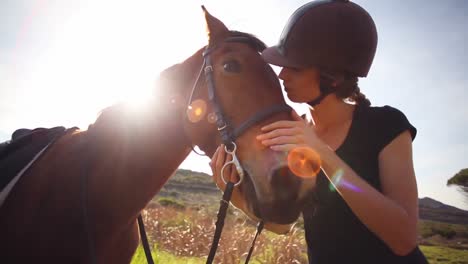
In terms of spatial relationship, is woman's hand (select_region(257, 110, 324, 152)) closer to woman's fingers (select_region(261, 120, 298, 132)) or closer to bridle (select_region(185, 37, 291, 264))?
woman's fingers (select_region(261, 120, 298, 132))

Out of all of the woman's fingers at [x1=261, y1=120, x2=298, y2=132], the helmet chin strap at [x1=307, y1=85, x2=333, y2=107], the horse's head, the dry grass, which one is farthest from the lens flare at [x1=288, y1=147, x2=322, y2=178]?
the dry grass

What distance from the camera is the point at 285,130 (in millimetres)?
1711

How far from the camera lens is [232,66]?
89.6 inches

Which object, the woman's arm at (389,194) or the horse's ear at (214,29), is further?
the horse's ear at (214,29)

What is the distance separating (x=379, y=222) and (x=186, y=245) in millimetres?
8406

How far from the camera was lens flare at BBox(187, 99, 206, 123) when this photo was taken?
7.53 ft

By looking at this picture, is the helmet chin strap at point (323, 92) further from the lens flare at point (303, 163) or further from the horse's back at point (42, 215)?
the horse's back at point (42, 215)

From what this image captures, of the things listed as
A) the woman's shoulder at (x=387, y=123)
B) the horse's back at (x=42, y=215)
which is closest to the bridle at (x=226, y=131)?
the woman's shoulder at (x=387, y=123)

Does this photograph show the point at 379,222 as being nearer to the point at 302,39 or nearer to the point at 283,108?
the point at 283,108

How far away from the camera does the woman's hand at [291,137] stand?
1.64 meters

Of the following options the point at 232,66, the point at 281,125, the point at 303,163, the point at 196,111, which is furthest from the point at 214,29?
the point at 303,163

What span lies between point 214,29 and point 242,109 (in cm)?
81

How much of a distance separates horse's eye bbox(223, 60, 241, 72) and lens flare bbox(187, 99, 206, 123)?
31 cm

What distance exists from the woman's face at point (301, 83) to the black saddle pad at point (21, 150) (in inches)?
70.3
